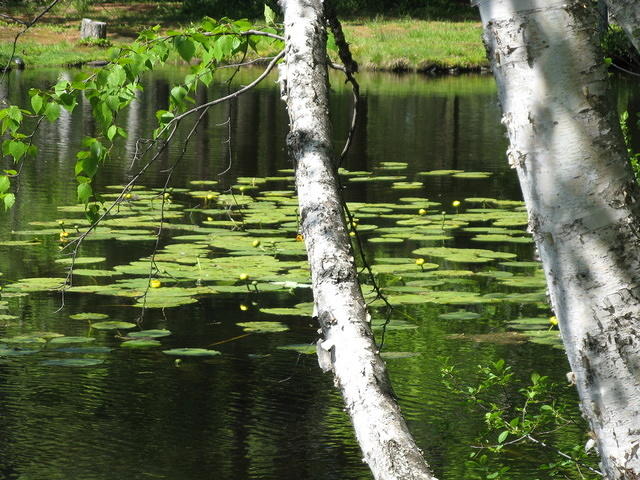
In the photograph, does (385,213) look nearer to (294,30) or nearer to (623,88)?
(294,30)

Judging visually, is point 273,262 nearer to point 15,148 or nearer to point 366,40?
point 15,148

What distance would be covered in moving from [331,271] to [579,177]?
2.48 ft

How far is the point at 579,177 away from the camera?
170 centimetres

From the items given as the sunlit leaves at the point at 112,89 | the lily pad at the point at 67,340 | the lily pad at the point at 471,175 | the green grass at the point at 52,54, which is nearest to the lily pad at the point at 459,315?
the lily pad at the point at 67,340

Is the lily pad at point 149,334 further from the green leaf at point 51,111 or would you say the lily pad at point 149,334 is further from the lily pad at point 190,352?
the green leaf at point 51,111

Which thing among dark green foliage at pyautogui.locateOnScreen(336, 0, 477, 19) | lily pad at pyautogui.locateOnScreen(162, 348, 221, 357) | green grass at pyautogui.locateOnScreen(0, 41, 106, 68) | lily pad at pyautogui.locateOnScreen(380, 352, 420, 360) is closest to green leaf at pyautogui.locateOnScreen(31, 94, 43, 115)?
lily pad at pyautogui.locateOnScreen(162, 348, 221, 357)

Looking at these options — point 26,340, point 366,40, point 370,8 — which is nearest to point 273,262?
point 26,340

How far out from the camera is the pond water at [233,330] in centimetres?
463

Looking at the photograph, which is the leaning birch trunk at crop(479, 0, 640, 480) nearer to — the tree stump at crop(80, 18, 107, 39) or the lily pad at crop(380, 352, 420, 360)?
the lily pad at crop(380, 352, 420, 360)

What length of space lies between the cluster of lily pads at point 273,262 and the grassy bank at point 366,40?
18062mm

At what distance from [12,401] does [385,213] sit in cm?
569

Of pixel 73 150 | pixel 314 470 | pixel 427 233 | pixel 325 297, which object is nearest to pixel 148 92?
pixel 73 150

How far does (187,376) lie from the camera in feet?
18.2

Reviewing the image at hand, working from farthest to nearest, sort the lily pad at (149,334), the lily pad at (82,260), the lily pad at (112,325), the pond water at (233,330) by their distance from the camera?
1. the lily pad at (82,260)
2. the lily pad at (112,325)
3. the lily pad at (149,334)
4. the pond water at (233,330)
